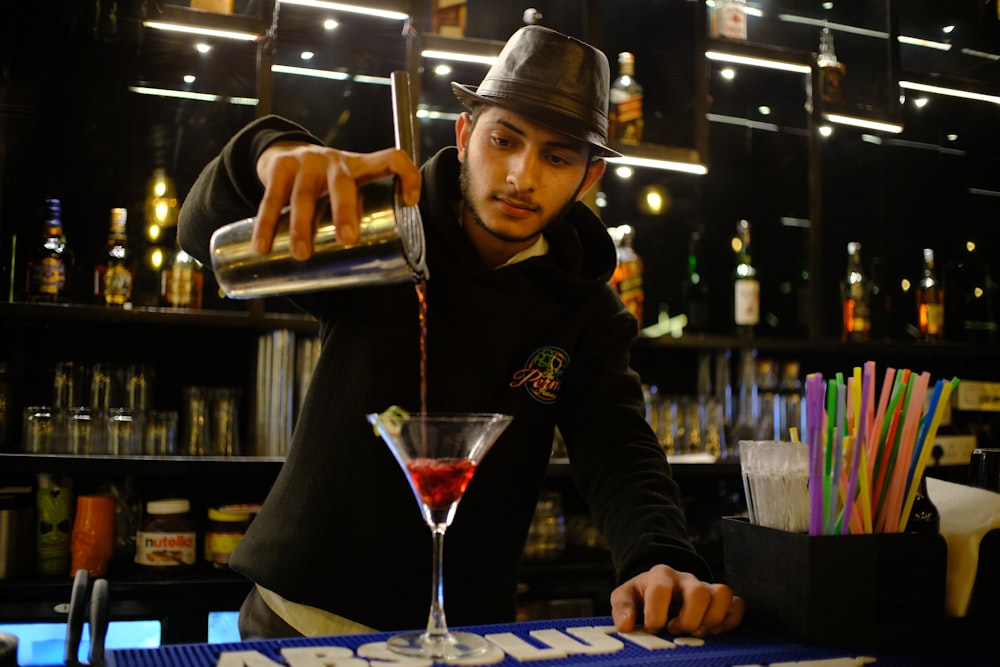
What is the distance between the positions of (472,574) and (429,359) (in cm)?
39

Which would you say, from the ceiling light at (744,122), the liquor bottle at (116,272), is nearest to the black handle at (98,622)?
the liquor bottle at (116,272)

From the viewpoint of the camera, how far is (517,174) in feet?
5.27

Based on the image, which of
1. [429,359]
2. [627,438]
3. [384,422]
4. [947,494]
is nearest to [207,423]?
[429,359]

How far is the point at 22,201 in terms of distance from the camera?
2887 millimetres

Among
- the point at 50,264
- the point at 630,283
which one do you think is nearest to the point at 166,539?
the point at 50,264

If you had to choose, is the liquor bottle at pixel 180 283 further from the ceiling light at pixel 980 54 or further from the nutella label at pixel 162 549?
the ceiling light at pixel 980 54

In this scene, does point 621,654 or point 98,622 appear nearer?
point 98,622

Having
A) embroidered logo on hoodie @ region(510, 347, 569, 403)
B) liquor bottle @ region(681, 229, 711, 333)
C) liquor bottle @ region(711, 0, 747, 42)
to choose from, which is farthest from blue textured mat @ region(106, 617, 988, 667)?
liquor bottle @ region(711, 0, 747, 42)

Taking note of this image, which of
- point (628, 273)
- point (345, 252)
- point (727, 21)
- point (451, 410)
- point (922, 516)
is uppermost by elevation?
point (727, 21)

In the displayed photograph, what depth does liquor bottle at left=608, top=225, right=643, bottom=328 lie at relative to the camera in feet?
10.8

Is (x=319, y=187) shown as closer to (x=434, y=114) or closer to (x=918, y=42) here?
(x=434, y=114)

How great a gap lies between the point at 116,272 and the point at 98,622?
6.96 ft

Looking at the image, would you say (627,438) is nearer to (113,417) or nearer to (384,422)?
(384,422)

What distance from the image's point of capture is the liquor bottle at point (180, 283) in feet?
9.32
